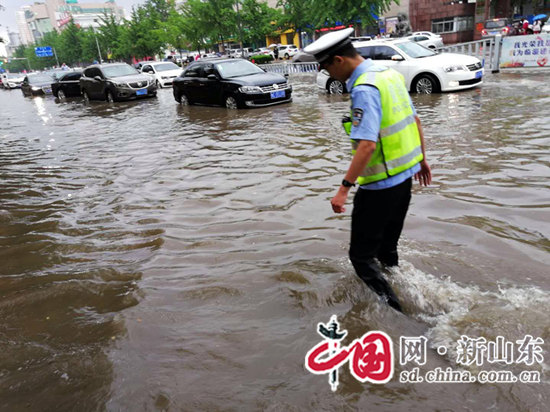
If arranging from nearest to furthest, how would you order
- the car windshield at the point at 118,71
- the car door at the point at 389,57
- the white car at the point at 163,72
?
the car door at the point at 389,57, the car windshield at the point at 118,71, the white car at the point at 163,72

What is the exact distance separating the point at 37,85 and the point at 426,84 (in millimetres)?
27025

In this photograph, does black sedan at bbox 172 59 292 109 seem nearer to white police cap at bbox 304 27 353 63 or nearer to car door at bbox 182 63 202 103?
car door at bbox 182 63 202 103

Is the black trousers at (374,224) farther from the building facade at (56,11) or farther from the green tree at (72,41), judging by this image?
the building facade at (56,11)

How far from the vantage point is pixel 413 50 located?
42.1 feet

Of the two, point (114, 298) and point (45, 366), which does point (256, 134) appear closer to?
point (114, 298)

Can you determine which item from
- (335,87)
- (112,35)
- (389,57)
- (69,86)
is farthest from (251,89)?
(112,35)

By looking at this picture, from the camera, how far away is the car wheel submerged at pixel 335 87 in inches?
567

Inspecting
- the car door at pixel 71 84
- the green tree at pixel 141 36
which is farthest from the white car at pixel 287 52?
the car door at pixel 71 84

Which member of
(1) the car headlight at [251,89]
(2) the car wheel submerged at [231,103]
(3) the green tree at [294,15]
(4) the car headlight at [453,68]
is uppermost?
(3) the green tree at [294,15]

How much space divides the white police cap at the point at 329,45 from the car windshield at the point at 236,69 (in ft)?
39.0

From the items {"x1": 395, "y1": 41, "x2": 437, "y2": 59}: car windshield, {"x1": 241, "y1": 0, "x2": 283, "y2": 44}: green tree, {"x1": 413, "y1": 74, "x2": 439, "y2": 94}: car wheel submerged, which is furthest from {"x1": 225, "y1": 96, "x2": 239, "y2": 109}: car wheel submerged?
{"x1": 241, "y1": 0, "x2": 283, "y2": 44}: green tree

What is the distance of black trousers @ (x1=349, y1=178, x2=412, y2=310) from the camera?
2.80m

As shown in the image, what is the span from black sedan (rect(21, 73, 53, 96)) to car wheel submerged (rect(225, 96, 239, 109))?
2094cm

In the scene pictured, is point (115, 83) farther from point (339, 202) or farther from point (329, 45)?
point (339, 202)
